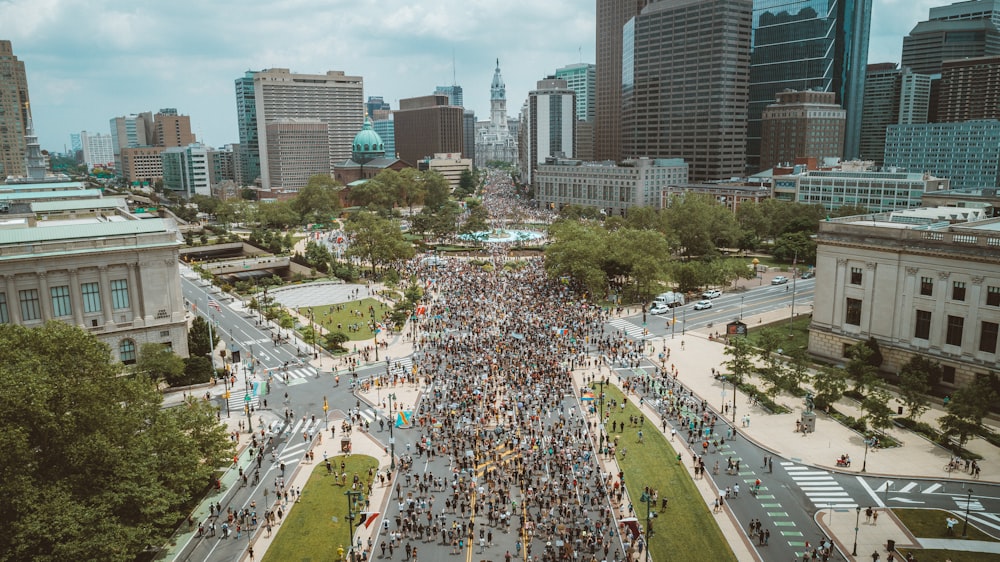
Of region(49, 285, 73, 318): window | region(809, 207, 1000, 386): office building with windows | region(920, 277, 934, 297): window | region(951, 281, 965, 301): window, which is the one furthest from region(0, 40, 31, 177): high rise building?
region(951, 281, 965, 301): window

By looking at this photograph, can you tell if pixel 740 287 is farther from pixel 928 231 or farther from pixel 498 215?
pixel 498 215

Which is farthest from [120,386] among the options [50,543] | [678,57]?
[678,57]

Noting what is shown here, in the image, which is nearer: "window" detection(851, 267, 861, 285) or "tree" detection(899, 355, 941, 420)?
"tree" detection(899, 355, 941, 420)

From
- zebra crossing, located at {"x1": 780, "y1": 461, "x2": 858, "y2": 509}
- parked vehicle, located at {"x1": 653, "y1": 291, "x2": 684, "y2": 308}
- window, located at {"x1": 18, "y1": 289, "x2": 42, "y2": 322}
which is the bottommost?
zebra crossing, located at {"x1": 780, "y1": 461, "x2": 858, "y2": 509}

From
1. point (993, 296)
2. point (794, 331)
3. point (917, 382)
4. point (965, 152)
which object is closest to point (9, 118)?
point (794, 331)

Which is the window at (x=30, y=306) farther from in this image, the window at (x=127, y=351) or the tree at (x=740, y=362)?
the tree at (x=740, y=362)

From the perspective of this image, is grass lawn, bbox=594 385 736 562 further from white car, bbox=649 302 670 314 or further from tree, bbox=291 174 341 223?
tree, bbox=291 174 341 223
